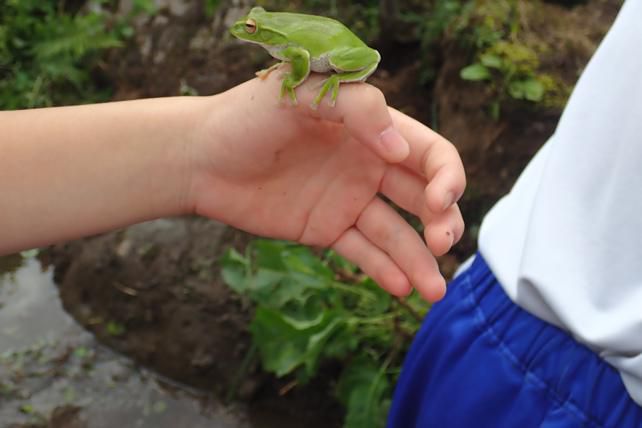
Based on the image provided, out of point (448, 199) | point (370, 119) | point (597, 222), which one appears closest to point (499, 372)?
point (597, 222)

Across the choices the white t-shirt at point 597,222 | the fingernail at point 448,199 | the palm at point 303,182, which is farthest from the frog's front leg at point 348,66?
the white t-shirt at point 597,222

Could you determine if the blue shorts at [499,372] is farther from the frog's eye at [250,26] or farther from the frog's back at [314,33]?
the frog's eye at [250,26]

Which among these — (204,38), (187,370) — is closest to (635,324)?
(187,370)

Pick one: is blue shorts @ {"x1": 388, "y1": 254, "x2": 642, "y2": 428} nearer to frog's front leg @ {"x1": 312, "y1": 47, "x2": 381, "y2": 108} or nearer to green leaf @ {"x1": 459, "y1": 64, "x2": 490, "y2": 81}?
frog's front leg @ {"x1": 312, "y1": 47, "x2": 381, "y2": 108}

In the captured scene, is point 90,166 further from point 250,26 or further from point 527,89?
point 527,89

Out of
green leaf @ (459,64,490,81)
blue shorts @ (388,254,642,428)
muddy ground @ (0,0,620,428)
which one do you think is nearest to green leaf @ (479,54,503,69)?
green leaf @ (459,64,490,81)

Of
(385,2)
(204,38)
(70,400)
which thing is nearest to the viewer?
(70,400)

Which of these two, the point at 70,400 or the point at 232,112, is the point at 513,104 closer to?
the point at 232,112
